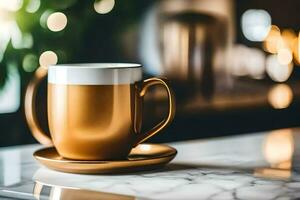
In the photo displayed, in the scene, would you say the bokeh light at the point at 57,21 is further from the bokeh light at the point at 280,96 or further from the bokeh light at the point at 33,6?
the bokeh light at the point at 280,96

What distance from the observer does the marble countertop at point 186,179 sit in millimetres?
594

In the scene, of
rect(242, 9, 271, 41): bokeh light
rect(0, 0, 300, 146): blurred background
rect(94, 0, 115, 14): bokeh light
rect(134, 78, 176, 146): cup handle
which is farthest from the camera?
rect(242, 9, 271, 41): bokeh light

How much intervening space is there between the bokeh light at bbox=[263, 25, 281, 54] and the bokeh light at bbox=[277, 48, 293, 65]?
1.5 inches

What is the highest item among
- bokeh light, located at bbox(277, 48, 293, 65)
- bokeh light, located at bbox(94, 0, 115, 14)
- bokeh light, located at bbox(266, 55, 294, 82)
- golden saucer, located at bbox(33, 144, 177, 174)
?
bokeh light, located at bbox(94, 0, 115, 14)

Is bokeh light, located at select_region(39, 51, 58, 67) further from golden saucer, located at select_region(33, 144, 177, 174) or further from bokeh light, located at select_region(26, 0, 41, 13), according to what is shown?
golden saucer, located at select_region(33, 144, 177, 174)

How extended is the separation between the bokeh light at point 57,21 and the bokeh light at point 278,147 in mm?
821

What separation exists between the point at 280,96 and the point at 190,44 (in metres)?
0.58

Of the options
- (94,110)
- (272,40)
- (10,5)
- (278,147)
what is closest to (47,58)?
(10,5)

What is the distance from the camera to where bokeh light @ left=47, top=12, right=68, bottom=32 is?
5.45ft

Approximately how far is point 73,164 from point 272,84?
201 centimetres

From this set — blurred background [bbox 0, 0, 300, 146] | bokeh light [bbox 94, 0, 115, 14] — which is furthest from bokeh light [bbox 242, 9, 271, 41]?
bokeh light [bbox 94, 0, 115, 14]

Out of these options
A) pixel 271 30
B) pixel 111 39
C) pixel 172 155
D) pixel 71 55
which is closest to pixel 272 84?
pixel 271 30

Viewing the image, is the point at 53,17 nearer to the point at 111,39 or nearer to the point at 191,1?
the point at 111,39

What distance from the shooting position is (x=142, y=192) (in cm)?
60
